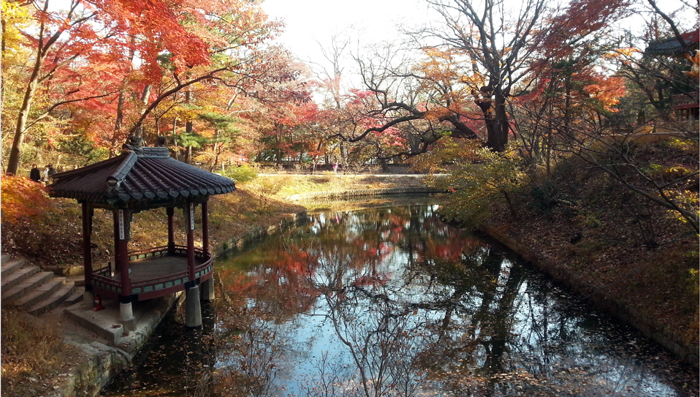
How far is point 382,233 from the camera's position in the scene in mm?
21266

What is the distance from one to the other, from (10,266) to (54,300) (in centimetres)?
115

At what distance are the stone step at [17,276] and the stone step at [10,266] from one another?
7cm

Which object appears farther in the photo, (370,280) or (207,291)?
(370,280)

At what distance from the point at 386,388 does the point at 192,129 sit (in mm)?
19959

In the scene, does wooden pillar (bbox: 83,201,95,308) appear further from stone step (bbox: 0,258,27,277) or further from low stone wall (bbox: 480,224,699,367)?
low stone wall (bbox: 480,224,699,367)

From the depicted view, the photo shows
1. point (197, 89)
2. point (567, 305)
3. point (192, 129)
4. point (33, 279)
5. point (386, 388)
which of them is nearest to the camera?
point (386, 388)

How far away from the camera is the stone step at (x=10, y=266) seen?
8.66 meters

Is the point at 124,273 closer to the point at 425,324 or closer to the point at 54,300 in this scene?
the point at 54,300

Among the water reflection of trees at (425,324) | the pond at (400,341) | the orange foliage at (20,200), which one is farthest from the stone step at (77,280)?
the water reflection of trees at (425,324)

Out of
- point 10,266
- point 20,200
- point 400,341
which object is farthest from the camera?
point 20,200

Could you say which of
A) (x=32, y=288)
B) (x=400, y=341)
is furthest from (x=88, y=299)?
(x=400, y=341)

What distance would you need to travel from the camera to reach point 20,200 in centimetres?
1057

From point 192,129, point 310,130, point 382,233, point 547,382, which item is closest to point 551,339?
point 547,382

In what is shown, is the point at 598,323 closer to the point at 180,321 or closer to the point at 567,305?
the point at 567,305
